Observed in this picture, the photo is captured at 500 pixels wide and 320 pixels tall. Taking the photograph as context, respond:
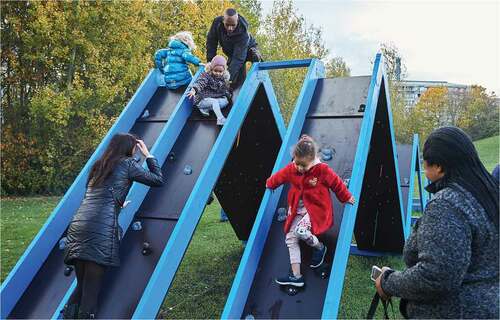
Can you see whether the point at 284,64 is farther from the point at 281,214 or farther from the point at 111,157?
the point at 111,157

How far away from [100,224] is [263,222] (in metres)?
1.35

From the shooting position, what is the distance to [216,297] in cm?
574

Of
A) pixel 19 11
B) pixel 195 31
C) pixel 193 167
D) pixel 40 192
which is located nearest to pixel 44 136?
pixel 40 192

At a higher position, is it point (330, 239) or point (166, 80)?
point (166, 80)

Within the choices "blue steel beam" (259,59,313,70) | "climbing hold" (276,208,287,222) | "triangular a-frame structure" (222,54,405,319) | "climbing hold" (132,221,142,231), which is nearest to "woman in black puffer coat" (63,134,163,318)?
"climbing hold" (132,221,142,231)

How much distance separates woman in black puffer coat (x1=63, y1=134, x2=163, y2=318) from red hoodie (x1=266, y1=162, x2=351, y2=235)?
141cm

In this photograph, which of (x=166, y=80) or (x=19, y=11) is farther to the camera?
(x=19, y=11)

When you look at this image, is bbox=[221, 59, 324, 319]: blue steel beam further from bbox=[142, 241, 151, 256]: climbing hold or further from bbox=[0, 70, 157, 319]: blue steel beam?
bbox=[0, 70, 157, 319]: blue steel beam

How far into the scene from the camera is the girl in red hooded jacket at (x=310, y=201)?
12.2 feet

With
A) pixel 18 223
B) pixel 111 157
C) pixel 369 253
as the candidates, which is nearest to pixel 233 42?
pixel 111 157

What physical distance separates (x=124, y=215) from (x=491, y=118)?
3903 centimetres

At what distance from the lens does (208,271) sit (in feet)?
22.6

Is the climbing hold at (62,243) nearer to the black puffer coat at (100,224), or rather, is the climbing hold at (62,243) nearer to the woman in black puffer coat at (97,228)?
the woman in black puffer coat at (97,228)

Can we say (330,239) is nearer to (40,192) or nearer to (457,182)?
(457,182)
